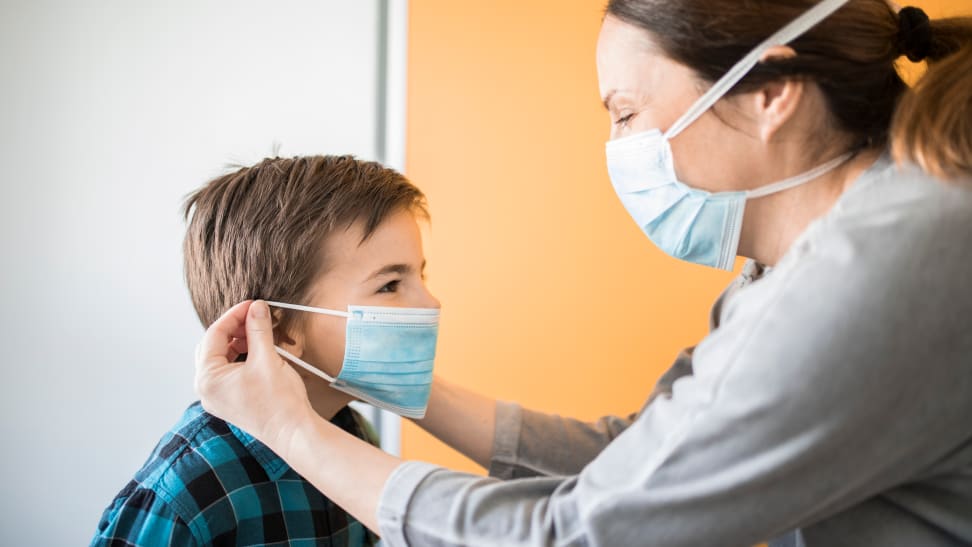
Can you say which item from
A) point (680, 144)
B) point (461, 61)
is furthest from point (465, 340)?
point (680, 144)

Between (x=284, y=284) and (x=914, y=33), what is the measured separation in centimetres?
91

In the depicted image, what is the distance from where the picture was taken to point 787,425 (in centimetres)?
65

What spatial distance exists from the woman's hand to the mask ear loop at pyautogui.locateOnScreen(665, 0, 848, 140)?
0.59 m

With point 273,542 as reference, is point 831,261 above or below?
above

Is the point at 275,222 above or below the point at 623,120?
below

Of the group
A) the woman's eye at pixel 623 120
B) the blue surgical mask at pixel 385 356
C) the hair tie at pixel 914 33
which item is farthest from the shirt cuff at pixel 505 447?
the hair tie at pixel 914 33

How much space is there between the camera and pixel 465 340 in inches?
70.2

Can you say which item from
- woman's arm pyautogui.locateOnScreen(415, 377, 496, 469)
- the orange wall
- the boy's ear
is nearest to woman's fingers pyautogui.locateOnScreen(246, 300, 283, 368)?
the boy's ear

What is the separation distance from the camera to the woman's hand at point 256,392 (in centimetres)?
90

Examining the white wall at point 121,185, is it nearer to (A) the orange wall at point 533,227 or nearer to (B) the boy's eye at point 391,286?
(A) the orange wall at point 533,227

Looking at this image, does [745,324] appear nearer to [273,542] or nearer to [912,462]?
[912,462]

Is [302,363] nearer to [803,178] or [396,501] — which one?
[396,501]

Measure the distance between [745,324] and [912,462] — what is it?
0.20 metres

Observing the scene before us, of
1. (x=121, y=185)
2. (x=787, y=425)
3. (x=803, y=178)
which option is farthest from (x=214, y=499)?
(x=121, y=185)
